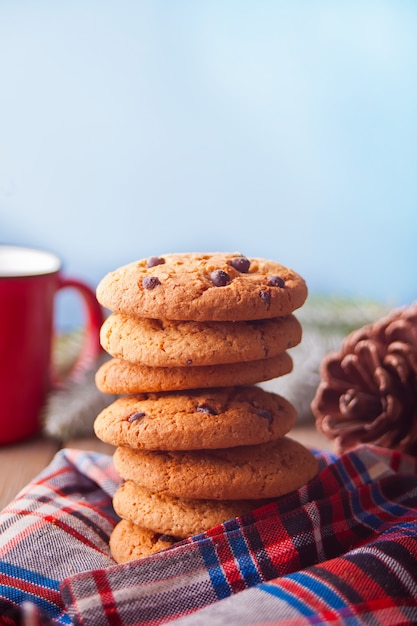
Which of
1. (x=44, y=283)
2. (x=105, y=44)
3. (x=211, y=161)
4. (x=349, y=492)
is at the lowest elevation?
(x=349, y=492)

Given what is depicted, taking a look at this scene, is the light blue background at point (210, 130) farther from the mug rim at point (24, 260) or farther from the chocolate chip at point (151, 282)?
the chocolate chip at point (151, 282)

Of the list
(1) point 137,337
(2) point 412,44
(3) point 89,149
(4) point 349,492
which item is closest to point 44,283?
(1) point 137,337

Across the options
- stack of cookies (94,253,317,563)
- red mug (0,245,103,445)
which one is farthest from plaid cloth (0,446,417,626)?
red mug (0,245,103,445)

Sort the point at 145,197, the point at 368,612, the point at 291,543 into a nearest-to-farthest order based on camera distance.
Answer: the point at 368,612 → the point at 291,543 → the point at 145,197

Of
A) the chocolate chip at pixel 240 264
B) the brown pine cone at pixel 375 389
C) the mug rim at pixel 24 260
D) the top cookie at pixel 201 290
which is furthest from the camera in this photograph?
the mug rim at pixel 24 260

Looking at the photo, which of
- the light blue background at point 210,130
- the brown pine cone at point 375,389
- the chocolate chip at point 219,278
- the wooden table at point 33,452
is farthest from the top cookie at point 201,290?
A: the light blue background at point 210,130

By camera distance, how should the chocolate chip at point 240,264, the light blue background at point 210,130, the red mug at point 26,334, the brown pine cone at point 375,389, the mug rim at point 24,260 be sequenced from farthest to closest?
the light blue background at point 210,130, the mug rim at point 24,260, the red mug at point 26,334, the brown pine cone at point 375,389, the chocolate chip at point 240,264

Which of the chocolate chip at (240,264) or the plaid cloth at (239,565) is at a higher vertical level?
the chocolate chip at (240,264)

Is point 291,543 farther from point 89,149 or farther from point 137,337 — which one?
point 89,149

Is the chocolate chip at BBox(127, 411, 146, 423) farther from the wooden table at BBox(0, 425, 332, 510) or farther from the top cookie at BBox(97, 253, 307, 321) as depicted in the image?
the wooden table at BBox(0, 425, 332, 510)
